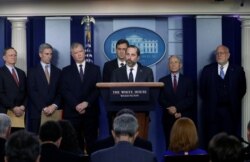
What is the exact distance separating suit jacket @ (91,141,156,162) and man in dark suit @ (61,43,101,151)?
3571 mm

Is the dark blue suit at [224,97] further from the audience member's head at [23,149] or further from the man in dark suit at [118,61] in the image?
the audience member's head at [23,149]

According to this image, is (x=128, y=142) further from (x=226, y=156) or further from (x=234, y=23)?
(x=234, y=23)

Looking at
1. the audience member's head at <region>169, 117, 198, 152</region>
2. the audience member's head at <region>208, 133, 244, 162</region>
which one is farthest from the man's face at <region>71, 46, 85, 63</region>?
the audience member's head at <region>208, 133, 244, 162</region>

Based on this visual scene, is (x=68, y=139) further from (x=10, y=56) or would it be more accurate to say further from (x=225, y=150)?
(x=10, y=56)

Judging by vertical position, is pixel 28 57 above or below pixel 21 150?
above

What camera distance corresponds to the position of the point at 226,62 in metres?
8.33

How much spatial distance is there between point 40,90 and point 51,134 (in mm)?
3618

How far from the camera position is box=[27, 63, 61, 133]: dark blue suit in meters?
7.80

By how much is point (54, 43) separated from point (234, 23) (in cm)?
278

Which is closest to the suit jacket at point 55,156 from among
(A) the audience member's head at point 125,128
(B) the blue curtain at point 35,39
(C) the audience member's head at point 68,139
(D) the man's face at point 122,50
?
(A) the audience member's head at point 125,128

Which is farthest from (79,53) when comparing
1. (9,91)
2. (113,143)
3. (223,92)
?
(113,143)

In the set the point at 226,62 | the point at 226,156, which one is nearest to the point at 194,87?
the point at 226,62

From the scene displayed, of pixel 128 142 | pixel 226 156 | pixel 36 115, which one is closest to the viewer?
pixel 226 156

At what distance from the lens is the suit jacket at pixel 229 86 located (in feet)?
27.1
